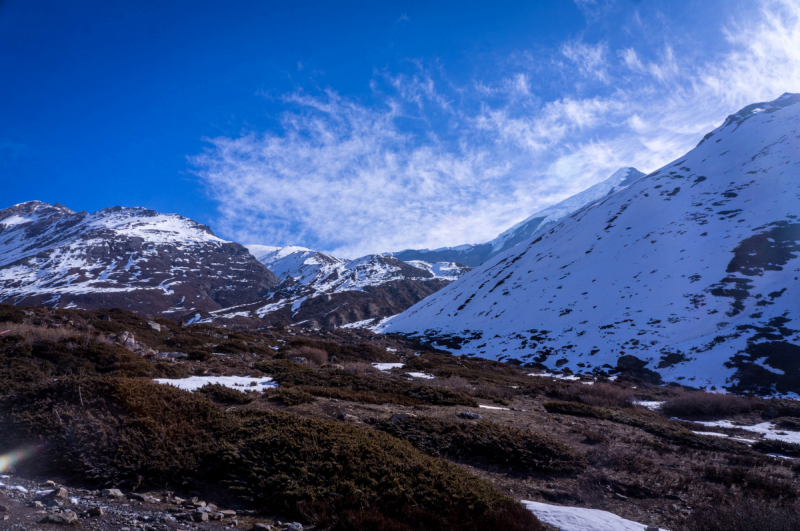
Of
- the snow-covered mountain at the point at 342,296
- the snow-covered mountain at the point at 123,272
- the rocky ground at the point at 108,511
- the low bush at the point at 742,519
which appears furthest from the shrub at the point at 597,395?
the snow-covered mountain at the point at 123,272

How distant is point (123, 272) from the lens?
13400cm

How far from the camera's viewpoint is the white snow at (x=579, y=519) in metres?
5.75

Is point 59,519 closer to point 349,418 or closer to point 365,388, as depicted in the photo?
point 349,418

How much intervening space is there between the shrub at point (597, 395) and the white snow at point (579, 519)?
14601 millimetres

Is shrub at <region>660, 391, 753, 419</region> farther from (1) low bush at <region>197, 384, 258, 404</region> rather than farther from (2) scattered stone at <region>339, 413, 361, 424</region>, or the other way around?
(1) low bush at <region>197, 384, 258, 404</region>

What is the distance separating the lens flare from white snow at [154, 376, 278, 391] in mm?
5656

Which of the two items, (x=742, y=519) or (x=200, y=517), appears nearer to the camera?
(x=200, y=517)

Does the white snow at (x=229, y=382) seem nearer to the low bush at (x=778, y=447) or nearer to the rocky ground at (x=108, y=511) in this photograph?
the rocky ground at (x=108, y=511)

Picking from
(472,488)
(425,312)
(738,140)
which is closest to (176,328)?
(472,488)

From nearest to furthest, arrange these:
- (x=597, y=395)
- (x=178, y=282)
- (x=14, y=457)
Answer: (x=14, y=457), (x=597, y=395), (x=178, y=282)

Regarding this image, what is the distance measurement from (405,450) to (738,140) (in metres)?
120

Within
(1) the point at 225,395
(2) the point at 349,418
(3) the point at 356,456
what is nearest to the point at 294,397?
(1) the point at 225,395

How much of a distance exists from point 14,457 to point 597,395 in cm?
2399

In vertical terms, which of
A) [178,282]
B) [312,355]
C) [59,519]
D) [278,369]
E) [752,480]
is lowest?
[752,480]
